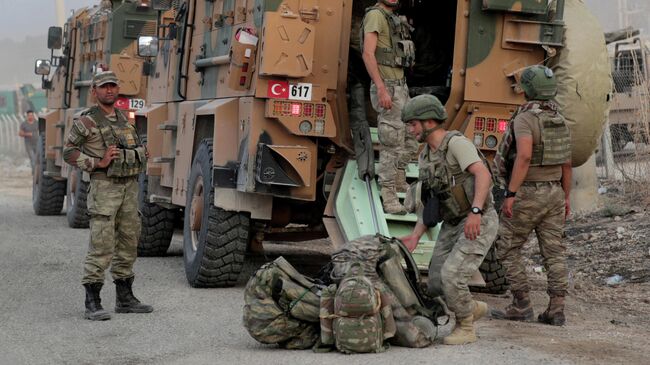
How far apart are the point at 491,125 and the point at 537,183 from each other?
1.50 metres

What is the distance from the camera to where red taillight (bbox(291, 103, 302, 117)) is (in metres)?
9.41

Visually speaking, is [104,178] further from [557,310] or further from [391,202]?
[557,310]

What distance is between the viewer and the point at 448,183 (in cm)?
748

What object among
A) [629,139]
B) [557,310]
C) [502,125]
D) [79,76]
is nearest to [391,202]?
[502,125]

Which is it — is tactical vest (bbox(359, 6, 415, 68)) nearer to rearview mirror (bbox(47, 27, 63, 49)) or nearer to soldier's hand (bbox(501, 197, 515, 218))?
soldier's hand (bbox(501, 197, 515, 218))

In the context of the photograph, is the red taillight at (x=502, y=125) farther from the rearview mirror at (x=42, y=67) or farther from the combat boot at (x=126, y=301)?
the rearview mirror at (x=42, y=67)

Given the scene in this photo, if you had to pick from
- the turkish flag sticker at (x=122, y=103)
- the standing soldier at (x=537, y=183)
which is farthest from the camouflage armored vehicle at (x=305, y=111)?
the turkish flag sticker at (x=122, y=103)

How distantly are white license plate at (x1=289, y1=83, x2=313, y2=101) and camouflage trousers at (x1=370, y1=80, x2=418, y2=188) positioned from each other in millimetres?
485

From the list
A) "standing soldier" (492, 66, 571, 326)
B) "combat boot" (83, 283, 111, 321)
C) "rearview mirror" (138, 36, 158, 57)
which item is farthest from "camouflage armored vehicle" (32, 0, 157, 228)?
"standing soldier" (492, 66, 571, 326)

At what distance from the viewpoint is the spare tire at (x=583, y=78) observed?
10.5 m

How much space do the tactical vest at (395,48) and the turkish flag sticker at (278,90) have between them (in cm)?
69

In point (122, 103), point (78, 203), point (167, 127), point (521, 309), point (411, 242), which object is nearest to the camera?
point (411, 242)

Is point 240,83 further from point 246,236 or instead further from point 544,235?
point 544,235

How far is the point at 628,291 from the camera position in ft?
32.8
